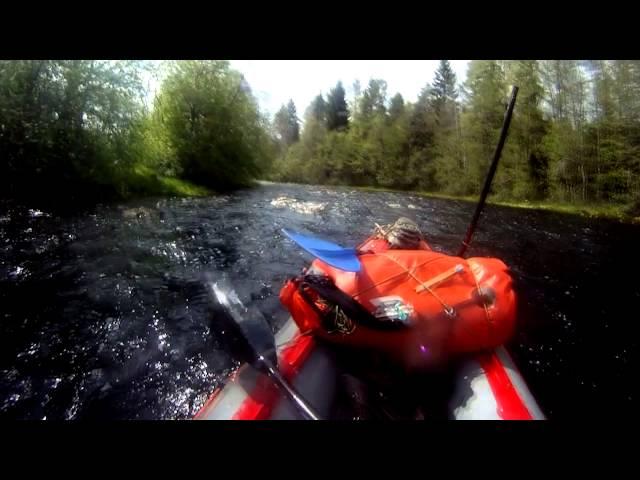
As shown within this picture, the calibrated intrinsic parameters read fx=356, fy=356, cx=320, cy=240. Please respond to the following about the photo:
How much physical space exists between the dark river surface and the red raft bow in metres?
0.86

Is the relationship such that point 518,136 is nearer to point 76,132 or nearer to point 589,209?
point 589,209

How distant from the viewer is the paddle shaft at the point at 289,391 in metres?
2.11

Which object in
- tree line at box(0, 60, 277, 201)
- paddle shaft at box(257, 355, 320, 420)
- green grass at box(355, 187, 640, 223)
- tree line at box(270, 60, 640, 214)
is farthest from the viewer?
tree line at box(270, 60, 640, 214)

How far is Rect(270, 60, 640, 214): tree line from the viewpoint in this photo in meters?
16.6

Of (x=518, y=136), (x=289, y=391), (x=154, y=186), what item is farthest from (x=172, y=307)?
(x=518, y=136)

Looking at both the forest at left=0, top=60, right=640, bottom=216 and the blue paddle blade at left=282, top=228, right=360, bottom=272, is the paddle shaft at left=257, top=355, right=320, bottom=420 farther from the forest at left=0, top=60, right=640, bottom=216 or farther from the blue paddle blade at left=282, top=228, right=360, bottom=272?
the forest at left=0, top=60, right=640, bottom=216

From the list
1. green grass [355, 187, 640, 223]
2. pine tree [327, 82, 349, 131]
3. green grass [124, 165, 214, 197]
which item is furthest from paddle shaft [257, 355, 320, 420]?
pine tree [327, 82, 349, 131]

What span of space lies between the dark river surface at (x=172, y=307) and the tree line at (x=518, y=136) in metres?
9.93

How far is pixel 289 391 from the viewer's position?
2.21m

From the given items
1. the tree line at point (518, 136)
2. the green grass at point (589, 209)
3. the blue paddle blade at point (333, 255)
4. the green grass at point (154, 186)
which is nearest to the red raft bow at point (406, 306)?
the blue paddle blade at point (333, 255)
